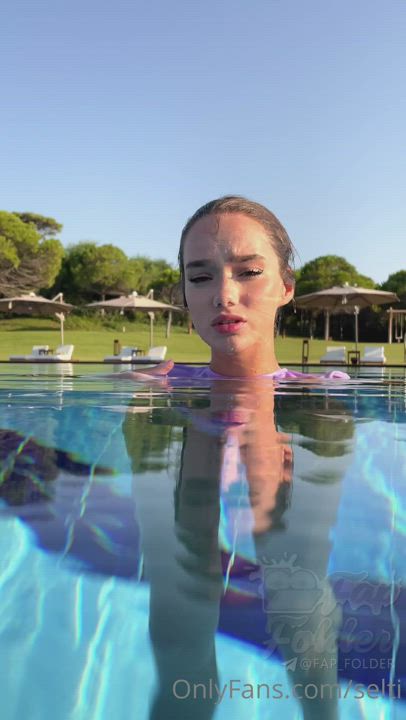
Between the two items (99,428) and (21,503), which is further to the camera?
(99,428)

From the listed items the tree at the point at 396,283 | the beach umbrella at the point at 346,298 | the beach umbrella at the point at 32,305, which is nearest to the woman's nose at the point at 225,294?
the beach umbrella at the point at 346,298

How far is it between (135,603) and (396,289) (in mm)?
54234

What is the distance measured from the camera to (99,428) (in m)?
2.31

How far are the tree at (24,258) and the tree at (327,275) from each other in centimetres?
1987

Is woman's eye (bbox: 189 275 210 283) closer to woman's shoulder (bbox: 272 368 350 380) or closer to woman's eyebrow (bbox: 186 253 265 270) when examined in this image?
woman's eyebrow (bbox: 186 253 265 270)

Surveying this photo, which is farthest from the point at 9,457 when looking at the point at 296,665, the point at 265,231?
the point at 265,231

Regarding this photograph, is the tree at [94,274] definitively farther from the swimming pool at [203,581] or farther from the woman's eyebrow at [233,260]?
the swimming pool at [203,581]

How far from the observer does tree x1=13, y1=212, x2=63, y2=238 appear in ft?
174

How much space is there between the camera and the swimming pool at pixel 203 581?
80 centimetres

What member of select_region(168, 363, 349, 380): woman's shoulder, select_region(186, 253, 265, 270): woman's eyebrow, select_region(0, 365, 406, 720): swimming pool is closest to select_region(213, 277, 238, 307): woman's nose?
select_region(186, 253, 265, 270): woman's eyebrow

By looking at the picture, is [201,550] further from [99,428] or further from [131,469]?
[99,428]

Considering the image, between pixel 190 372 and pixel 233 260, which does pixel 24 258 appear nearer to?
pixel 190 372

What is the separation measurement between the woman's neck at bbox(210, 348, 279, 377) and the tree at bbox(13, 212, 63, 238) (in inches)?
2073

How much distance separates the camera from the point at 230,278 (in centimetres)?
296
